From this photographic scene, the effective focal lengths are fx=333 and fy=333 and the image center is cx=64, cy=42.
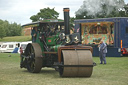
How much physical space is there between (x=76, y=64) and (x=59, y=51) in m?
0.81

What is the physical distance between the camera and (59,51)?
1187 centimetres

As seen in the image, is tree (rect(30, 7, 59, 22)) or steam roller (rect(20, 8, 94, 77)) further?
tree (rect(30, 7, 59, 22))

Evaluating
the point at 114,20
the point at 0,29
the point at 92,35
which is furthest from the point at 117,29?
the point at 0,29

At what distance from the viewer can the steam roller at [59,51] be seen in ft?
38.0

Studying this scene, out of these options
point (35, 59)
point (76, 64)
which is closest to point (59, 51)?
point (76, 64)

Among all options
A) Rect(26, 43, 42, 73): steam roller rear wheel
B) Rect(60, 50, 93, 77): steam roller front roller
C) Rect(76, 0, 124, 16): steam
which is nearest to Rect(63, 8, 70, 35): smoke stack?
Rect(60, 50, 93, 77): steam roller front roller

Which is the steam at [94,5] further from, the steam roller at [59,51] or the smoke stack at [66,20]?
the smoke stack at [66,20]

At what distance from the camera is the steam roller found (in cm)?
1159

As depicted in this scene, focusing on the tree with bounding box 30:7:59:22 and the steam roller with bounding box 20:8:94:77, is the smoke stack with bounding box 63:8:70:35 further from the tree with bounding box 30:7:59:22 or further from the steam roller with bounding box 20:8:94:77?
the tree with bounding box 30:7:59:22

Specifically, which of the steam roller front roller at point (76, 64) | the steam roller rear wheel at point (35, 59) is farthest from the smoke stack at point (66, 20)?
the steam roller rear wheel at point (35, 59)

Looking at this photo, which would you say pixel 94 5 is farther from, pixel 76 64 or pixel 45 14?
pixel 45 14

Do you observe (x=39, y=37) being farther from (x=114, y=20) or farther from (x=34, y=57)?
(x=114, y=20)

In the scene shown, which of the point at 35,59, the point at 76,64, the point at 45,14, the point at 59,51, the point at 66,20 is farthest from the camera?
the point at 45,14

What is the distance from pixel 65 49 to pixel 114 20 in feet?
44.4
